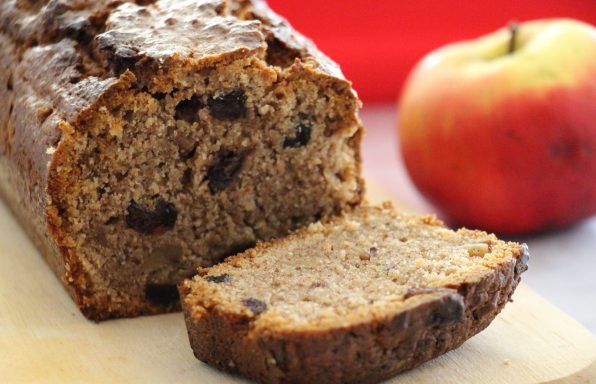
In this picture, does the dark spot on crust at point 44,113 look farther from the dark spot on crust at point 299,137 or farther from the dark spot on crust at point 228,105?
the dark spot on crust at point 299,137

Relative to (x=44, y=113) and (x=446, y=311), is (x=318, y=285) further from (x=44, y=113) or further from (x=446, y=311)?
(x=44, y=113)

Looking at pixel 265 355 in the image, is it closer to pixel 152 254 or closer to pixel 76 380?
pixel 76 380

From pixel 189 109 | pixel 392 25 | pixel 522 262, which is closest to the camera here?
pixel 522 262

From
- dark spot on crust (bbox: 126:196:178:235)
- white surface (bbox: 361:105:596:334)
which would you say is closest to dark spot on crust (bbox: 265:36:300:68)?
dark spot on crust (bbox: 126:196:178:235)

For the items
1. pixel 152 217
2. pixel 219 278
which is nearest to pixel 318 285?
pixel 219 278

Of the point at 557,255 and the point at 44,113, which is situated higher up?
the point at 44,113

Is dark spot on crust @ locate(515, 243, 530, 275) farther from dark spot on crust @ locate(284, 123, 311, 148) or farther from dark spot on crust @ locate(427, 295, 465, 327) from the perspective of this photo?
dark spot on crust @ locate(284, 123, 311, 148)

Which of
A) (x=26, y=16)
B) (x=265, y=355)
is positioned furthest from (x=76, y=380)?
(x=26, y=16)
